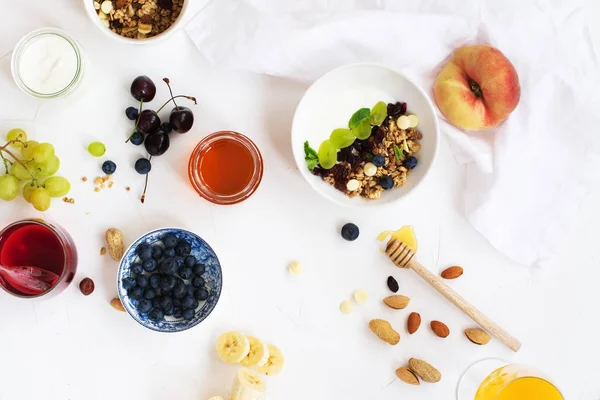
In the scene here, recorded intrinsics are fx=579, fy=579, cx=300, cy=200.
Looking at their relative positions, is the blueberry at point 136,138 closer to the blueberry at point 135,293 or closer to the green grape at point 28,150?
the green grape at point 28,150

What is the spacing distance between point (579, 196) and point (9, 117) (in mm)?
1139

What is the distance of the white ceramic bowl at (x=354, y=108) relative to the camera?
110 centimetres

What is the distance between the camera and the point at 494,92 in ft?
3.55

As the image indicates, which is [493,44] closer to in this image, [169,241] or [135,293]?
[169,241]

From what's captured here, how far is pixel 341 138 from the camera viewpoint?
112 cm

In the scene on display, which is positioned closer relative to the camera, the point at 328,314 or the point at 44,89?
the point at 44,89

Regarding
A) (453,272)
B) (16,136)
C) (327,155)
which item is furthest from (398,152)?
(16,136)

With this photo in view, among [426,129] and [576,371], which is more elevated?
[426,129]

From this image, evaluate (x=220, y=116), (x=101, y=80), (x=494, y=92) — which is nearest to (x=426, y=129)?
(x=494, y=92)

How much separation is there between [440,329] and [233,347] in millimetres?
410

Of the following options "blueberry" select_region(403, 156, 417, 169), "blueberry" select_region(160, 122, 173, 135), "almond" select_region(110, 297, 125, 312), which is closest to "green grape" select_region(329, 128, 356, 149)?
"blueberry" select_region(403, 156, 417, 169)

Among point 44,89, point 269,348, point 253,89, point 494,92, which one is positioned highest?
point 494,92

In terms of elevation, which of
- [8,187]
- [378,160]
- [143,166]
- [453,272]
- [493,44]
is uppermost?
[493,44]

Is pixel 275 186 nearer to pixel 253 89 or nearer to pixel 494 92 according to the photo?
pixel 253 89
